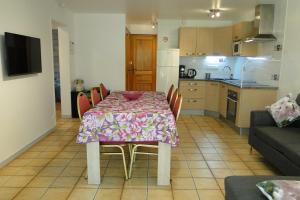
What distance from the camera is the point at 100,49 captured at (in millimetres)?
5555

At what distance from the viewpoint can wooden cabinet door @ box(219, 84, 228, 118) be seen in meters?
5.05

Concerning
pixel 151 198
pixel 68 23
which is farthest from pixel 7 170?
pixel 68 23

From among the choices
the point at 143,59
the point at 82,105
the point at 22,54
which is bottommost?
the point at 82,105

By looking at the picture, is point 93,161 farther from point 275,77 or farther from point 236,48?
point 236,48

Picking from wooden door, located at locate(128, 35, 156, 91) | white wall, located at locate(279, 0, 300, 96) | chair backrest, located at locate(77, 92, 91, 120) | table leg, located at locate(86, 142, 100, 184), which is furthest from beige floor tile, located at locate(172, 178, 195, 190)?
wooden door, located at locate(128, 35, 156, 91)

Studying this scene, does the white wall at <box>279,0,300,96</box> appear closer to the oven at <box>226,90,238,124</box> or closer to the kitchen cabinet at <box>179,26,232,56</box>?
the oven at <box>226,90,238,124</box>

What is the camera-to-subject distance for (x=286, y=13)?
4.00 meters

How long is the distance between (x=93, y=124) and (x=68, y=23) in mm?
3435

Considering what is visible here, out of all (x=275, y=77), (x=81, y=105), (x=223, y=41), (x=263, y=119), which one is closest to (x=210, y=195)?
(x=263, y=119)

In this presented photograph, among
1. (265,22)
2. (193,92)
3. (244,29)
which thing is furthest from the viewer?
(193,92)

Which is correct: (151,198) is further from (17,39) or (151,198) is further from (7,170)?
(17,39)

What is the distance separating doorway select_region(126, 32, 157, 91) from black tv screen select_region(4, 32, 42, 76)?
4.31 meters

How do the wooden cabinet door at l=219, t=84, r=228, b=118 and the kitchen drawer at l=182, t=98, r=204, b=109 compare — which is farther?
the kitchen drawer at l=182, t=98, r=204, b=109

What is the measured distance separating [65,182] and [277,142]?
2.31 meters
